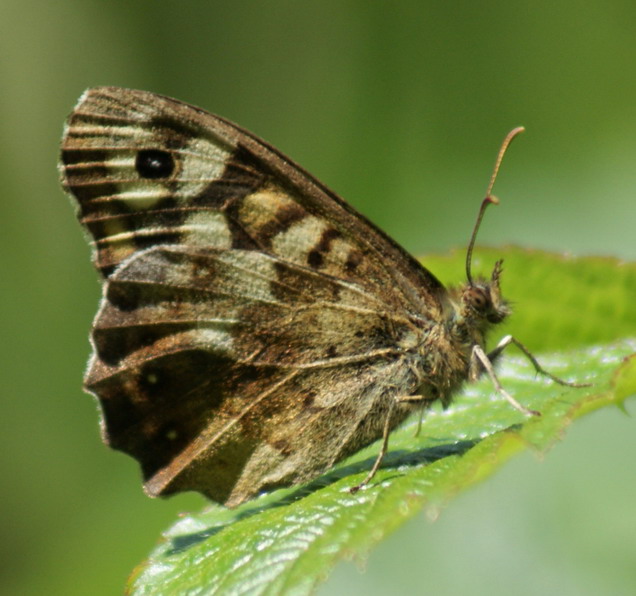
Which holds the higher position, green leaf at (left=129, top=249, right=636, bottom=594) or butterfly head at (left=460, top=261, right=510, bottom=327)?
butterfly head at (left=460, top=261, right=510, bottom=327)

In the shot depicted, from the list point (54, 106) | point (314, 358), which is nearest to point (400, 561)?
point (314, 358)

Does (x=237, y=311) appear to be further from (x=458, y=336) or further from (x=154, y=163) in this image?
(x=458, y=336)

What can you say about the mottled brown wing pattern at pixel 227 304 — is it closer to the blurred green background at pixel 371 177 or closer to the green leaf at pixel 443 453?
the green leaf at pixel 443 453

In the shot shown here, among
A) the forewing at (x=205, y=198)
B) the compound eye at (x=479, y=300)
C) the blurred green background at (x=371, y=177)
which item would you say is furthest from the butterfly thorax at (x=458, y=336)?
the blurred green background at (x=371, y=177)

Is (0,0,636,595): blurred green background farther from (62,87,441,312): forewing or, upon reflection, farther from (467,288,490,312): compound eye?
(62,87,441,312): forewing

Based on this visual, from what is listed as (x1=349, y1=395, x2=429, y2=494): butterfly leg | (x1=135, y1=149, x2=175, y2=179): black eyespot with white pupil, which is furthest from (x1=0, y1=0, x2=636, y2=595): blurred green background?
(x1=135, y1=149, x2=175, y2=179): black eyespot with white pupil
